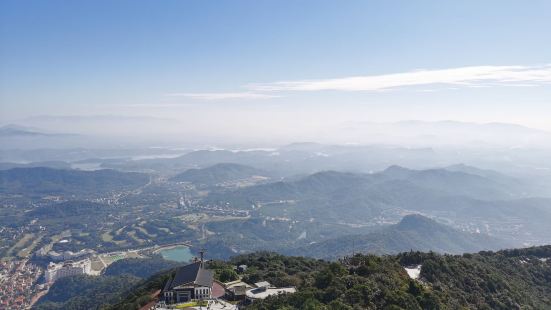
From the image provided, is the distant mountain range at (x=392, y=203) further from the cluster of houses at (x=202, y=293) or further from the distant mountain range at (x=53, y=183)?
the cluster of houses at (x=202, y=293)

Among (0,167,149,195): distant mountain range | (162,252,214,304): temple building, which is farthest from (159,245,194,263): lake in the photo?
(0,167,149,195): distant mountain range

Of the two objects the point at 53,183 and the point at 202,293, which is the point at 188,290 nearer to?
the point at 202,293

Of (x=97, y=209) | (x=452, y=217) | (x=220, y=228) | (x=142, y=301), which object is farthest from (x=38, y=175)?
(x=142, y=301)

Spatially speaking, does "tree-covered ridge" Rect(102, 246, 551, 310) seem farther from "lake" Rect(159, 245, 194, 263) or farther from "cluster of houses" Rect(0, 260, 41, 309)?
"lake" Rect(159, 245, 194, 263)

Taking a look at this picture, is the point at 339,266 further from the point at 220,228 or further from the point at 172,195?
the point at 172,195

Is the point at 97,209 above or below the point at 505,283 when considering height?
below

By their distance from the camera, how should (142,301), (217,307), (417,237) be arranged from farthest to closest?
(417,237), (142,301), (217,307)

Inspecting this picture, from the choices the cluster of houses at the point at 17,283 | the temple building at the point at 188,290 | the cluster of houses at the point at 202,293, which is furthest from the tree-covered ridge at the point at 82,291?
the temple building at the point at 188,290
